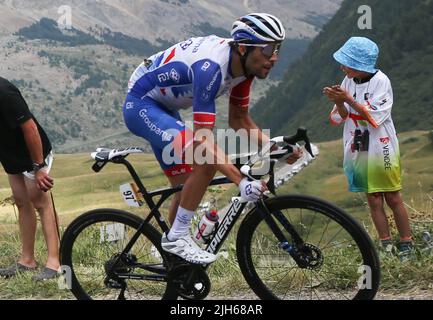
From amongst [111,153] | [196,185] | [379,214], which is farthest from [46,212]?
[379,214]

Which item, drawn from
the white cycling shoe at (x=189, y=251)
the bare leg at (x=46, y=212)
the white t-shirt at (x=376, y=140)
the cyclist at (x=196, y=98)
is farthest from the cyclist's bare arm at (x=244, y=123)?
the bare leg at (x=46, y=212)

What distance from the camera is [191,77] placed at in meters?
4.95

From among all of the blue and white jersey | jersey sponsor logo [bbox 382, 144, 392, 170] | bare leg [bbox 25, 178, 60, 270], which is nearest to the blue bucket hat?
jersey sponsor logo [bbox 382, 144, 392, 170]

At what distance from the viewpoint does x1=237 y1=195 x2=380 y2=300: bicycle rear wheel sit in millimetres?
4370

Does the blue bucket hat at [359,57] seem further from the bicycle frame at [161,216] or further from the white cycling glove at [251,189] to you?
the white cycling glove at [251,189]

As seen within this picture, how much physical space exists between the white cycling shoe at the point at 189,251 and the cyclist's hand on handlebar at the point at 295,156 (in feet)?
3.05

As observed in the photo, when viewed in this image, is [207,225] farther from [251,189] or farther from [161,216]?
[251,189]

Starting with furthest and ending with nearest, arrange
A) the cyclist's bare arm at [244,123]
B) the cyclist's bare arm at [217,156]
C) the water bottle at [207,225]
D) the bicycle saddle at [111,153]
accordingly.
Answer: the cyclist's bare arm at [244,123]
the bicycle saddle at [111,153]
the water bottle at [207,225]
the cyclist's bare arm at [217,156]

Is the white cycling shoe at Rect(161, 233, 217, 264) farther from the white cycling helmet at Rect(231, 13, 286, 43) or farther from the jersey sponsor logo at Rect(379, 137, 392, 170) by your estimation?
the jersey sponsor logo at Rect(379, 137, 392, 170)

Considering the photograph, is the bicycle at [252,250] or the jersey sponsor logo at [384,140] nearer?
the bicycle at [252,250]

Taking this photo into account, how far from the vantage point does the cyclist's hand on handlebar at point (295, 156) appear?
4668mm

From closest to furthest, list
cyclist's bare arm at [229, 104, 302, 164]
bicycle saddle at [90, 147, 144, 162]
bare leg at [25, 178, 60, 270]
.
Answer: bicycle saddle at [90, 147, 144, 162] < cyclist's bare arm at [229, 104, 302, 164] < bare leg at [25, 178, 60, 270]

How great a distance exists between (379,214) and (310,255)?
2.19m
